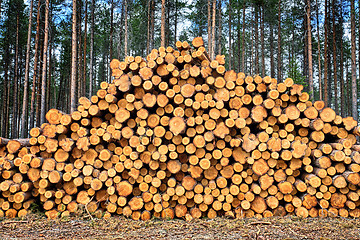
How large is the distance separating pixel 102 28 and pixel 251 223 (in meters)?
21.5

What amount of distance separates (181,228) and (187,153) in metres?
1.38

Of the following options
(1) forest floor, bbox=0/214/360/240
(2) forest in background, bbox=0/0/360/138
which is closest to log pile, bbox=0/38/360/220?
(1) forest floor, bbox=0/214/360/240

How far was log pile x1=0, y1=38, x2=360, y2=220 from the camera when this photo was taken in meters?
4.27

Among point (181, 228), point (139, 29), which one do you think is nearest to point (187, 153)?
point (181, 228)

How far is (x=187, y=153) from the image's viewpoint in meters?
4.60

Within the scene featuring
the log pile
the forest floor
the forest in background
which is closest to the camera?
the forest floor

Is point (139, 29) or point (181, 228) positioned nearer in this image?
point (181, 228)

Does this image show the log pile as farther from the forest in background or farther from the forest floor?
the forest in background

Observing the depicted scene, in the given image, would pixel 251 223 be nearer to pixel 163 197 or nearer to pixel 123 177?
pixel 163 197

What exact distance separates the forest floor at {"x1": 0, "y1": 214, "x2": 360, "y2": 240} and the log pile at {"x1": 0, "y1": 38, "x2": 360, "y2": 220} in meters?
0.26

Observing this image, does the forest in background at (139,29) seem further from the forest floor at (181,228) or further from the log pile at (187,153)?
the forest floor at (181,228)

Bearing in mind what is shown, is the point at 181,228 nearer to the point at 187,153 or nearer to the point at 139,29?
the point at 187,153

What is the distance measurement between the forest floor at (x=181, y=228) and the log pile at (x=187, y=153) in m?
0.26

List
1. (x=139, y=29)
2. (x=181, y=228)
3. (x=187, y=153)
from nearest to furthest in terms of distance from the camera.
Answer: (x=181, y=228) < (x=187, y=153) < (x=139, y=29)
